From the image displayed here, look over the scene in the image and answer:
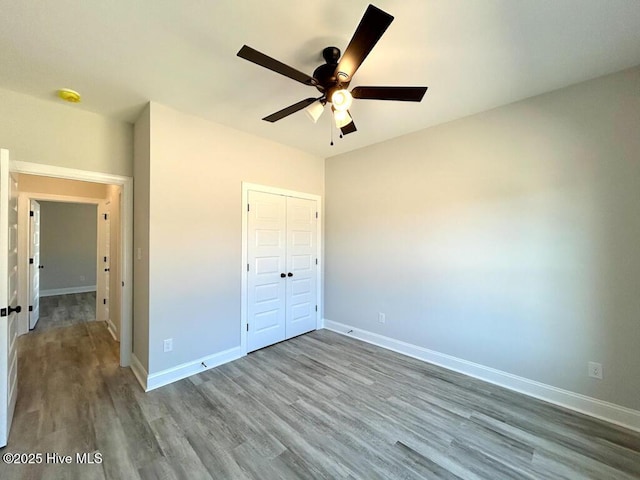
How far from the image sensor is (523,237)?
2516 mm

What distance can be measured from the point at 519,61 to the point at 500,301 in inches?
82.3

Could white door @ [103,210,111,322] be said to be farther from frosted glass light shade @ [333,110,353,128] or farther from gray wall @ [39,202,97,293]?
frosted glass light shade @ [333,110,353,128]

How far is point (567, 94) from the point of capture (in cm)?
230

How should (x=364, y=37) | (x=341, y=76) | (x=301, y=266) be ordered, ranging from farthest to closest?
1. (x=301, y=266)
2. (x=341, y=76)
3. (x=364, y=37)

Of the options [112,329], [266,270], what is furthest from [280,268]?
[112,329]

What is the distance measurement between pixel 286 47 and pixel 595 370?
3512 mm

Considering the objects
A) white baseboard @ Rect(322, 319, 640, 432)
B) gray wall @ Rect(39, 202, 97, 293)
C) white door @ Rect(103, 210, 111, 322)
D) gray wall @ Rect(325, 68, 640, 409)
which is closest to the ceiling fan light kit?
gray wall @ Rect(325, 68, 640, 409)

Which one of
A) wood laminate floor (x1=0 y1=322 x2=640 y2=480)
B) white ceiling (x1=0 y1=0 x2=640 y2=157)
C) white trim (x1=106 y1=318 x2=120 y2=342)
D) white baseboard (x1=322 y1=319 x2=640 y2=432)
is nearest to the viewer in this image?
white ceiling (x1=0 y1=0 x2=640 y2=157)

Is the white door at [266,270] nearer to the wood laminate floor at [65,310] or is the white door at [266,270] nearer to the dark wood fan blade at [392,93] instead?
the dark wood fan blade at [392,93]

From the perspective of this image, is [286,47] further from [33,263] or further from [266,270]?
[33,263]

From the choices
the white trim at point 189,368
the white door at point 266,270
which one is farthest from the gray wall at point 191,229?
the white door at point 266,270

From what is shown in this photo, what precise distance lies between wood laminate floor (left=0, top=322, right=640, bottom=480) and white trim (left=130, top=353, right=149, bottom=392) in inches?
3.0

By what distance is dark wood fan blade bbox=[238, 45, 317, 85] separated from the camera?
1.38 m

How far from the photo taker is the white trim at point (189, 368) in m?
2.56
